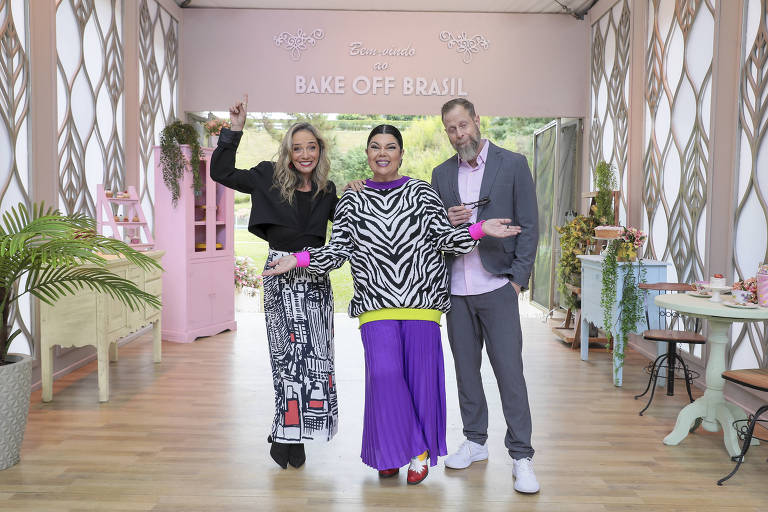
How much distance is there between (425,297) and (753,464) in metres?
1.74

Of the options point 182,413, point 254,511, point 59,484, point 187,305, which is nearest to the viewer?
point 254,511

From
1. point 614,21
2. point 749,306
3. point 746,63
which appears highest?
point 614,21

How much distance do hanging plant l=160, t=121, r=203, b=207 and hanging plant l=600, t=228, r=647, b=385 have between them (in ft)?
11.4

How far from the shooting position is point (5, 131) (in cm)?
374

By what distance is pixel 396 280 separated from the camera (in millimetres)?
2395

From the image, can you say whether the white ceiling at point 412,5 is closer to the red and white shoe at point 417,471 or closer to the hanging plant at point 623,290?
the hanging plant at point 623,290

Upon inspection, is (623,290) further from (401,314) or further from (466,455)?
(401,314)

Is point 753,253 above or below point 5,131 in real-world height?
below

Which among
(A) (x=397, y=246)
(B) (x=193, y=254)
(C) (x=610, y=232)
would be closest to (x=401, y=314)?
(A) (x=397, y=246)

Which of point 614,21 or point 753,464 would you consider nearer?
point 753,464

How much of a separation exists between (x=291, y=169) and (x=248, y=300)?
5000 mm

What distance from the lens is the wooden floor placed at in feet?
8.01

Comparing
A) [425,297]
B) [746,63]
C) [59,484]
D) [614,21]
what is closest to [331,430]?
[425,297]

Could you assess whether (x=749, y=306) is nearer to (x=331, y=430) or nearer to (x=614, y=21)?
(x=331, y=430)
